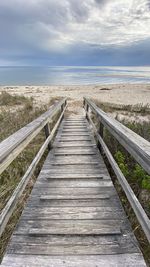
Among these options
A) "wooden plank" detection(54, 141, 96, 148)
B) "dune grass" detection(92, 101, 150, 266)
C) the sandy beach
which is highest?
the sandy beach

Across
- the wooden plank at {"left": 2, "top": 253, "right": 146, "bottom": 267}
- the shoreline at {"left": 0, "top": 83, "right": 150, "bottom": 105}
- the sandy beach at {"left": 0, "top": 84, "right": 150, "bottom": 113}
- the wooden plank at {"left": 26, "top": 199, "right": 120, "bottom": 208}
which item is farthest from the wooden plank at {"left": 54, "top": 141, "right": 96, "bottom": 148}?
the shoreline at {"left": 0, "top": 83, "right": 150, "bottom": 105}

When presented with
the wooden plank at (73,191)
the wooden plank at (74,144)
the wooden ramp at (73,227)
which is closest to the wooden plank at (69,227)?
the wooden ramp at (73,227)

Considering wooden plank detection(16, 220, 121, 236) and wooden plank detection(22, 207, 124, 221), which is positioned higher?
wooden plank detection(22, 207, 124, 221)

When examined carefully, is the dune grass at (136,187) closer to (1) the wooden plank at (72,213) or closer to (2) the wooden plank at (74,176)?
(1) the wooden plank at (72,213)

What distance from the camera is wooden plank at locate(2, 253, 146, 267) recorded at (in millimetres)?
1991

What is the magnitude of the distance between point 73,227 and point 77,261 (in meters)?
0.46

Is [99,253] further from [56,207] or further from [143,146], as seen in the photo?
[143,146]

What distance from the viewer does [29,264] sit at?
2.00m

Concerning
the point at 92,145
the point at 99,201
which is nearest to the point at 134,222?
the point at 99,201

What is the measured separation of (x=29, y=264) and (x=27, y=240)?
315 millimetres

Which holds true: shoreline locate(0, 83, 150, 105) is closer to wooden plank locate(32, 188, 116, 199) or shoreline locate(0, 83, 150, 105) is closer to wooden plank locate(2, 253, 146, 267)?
wooden plank locate(32, 188, 116, 199)

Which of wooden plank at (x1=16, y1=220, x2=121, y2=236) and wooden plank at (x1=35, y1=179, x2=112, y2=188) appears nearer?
wooden plank at (x1=16, y1=220, x2=121, y2=236)

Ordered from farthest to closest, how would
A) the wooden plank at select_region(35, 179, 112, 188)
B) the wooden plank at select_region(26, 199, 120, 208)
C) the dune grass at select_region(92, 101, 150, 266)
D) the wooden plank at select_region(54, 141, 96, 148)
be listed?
the wooden plank at select_region(54, 141, 96, 148) → the wooden plank at select_region(35, 179, 112, 188) → the wooden plank at select_region(26, 199, 120, 208) → the dune grass at select_region(92, 101, 150, 266)

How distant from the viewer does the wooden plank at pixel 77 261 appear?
199 cm
